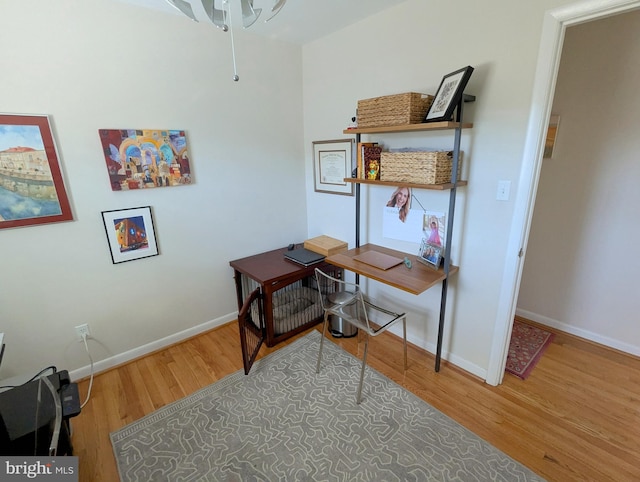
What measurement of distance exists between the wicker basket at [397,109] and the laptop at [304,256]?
3.57 feet

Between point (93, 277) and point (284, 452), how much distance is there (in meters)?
1.61

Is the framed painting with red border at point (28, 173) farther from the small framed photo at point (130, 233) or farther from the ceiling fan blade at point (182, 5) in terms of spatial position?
the ceiling fan blade at point (182, 5)

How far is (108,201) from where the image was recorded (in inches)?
76.0

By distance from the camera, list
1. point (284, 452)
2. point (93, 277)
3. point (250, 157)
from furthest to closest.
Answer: point (250, 157), point (93, 277), point (284, 452)

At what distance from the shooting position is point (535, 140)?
1512 mm

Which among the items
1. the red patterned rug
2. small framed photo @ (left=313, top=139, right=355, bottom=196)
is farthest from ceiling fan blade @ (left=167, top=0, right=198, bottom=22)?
the red patterned rug

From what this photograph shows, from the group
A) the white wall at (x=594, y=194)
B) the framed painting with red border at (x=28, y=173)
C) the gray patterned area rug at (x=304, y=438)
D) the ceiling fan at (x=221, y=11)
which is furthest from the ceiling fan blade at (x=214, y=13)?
the white wall at (x=594, y=194)

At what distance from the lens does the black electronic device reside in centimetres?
114

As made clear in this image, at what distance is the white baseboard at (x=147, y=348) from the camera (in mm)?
2057

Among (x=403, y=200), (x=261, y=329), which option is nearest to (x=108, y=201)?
(x=261, y=329)

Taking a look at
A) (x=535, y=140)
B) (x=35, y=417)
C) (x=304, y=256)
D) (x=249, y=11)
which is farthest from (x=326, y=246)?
(x=35, y=417)

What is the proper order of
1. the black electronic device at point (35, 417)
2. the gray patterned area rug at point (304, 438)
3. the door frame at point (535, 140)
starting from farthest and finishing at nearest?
the gray patterned area rug at point (304, 438) < the door frame at point (535, 140) < the black electronic device at point (35, 417)

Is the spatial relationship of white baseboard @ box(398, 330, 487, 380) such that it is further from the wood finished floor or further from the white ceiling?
the white ceiling

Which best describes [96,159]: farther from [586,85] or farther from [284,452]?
[586,85]
